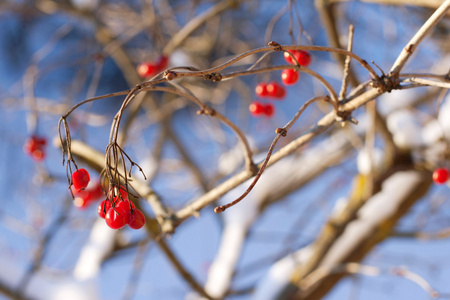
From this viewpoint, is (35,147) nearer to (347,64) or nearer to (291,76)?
(291,76)

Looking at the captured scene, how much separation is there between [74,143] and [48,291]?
1203 millimetres

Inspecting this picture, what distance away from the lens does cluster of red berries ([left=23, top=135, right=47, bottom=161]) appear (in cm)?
187

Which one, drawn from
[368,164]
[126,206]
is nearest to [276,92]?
[368,164]

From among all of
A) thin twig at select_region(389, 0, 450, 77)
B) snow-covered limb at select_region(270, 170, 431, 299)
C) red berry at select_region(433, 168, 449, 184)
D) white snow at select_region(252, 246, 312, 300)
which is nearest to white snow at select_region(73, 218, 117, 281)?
white snow at select_region(252, 246, 312, 300)

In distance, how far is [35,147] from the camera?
188 centimetres

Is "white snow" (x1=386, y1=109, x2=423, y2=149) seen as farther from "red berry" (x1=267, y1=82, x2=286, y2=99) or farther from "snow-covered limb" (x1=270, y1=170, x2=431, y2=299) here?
"red berry" (x1=267, y1=82, x2=286, y2=99)

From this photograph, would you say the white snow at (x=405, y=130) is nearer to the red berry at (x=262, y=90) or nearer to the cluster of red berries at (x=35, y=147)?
the red berry at (x=262, y=90)

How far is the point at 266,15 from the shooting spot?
5.39m

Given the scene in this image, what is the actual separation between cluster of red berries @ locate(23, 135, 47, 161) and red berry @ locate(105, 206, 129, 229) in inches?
43.9

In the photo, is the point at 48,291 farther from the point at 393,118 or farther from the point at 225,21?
the point at 225,21

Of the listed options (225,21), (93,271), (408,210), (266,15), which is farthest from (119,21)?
(408,210)

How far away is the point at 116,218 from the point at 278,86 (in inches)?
38.9

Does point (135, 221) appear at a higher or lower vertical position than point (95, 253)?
lower

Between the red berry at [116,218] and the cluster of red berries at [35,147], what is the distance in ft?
3.66
